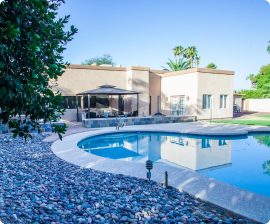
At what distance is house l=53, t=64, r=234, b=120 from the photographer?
1730 cm

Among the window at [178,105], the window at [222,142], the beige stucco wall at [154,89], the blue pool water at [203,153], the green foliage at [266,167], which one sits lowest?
the green foliage at [266,167]

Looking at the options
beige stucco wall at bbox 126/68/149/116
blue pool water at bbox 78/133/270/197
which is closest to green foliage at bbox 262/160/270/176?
blue pool water at bbox 78/133/270/197

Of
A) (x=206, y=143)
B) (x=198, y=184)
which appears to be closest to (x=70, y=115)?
(x=206, y=143)

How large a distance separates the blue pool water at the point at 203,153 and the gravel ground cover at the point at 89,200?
2.84m

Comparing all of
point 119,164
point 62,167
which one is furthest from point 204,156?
point 62,167

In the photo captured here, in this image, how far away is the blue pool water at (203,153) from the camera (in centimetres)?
651

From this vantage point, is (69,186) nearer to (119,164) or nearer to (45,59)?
(119,164)

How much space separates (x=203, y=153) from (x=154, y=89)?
12.3 metres

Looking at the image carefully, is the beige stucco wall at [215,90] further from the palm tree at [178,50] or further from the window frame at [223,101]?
the palm tree at [178,50]

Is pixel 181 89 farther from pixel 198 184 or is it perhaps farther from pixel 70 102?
pixel 198 184

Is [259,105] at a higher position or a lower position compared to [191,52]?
lower

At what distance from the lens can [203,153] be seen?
29.9ft

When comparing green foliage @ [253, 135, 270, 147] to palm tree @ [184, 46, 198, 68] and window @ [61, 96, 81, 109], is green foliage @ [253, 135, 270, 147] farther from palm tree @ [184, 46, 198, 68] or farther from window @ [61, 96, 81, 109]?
palm tree @ [184, 46, 198, 68]

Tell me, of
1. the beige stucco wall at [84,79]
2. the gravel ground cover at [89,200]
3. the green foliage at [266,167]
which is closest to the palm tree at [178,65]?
the beige stucco wall at [84,79]
